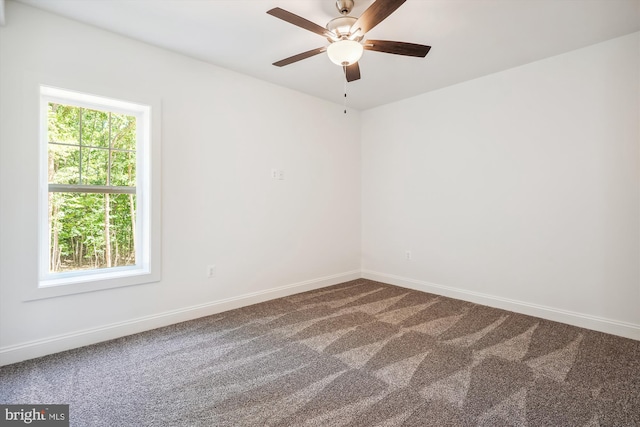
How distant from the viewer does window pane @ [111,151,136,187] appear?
282 centimetres

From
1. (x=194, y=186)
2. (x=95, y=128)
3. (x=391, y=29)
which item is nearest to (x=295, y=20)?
(x=391, y=29)

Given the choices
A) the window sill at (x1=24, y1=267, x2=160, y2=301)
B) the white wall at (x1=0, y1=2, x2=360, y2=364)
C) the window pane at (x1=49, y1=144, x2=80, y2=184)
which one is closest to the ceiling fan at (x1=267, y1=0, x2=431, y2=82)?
the white wall at (x1=0, y1=2, x2=360, y2=364)

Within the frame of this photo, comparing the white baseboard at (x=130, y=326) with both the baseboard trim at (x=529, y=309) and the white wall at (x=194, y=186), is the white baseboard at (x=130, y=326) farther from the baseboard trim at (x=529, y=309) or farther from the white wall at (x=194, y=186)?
the baseboard trim at (x=529, y=309)

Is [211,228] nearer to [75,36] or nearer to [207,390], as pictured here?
[207,390]

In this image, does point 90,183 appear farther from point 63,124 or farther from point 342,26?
point 342,26

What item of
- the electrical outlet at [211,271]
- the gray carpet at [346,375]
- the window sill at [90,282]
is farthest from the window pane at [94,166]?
the gray carpet at [346,375]

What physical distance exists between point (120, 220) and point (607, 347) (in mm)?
4316

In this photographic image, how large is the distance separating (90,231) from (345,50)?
2617 mm

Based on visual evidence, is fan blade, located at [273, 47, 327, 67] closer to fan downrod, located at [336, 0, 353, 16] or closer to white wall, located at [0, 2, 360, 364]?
fan downrod, located at [336, 0, 353, 16]

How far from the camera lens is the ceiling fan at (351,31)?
1829mm

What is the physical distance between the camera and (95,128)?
8.96 feet

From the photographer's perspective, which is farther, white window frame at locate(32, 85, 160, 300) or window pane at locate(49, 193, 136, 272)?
window pane at locate(49, 193, 136, 272)

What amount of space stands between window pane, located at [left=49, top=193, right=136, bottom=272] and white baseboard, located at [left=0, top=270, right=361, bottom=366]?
1.83 feet

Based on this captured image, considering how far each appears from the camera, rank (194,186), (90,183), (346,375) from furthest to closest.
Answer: (194,186) < (90,183) < (346,375)
